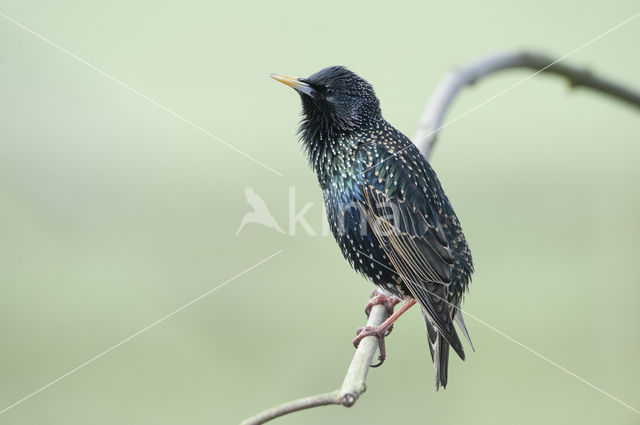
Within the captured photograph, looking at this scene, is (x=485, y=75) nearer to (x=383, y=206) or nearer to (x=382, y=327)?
(x=383, y=206)

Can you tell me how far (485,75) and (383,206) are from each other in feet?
2.26

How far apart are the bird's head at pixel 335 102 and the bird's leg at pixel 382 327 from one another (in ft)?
2.69

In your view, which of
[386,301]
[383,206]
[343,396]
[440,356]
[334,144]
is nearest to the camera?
[343,396]

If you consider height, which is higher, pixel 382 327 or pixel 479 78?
pixel 479 78

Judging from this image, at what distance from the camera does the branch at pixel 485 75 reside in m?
2.68

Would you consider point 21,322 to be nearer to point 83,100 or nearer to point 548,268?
point 83,100

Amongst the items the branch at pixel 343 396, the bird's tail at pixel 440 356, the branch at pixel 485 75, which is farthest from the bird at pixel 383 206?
the branch at pixel 343 396

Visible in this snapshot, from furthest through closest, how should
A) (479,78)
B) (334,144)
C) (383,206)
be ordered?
(334,144) < (383,206) < (479,78)

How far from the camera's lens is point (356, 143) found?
3.03 m

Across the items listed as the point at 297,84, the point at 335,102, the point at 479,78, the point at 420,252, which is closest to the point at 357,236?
the point at 420,252

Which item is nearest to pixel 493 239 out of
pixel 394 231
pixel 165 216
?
pixel 165 216

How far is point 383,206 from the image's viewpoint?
114 inches

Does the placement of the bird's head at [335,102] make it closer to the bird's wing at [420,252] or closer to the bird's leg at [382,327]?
the bird's wing at [420,252]

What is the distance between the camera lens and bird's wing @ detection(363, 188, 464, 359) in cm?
268
